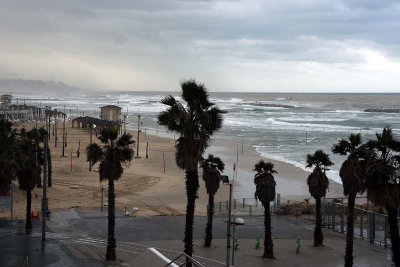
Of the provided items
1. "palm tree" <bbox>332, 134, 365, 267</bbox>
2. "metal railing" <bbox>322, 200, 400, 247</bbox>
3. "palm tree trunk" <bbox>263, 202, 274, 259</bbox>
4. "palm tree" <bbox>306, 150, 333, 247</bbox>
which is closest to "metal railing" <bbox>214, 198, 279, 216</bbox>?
"metal railing" <bbox>322, 200, 400, 247</bbox>

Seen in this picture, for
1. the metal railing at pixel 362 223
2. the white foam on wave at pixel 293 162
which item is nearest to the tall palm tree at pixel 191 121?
the metal railing at pixel 362 223

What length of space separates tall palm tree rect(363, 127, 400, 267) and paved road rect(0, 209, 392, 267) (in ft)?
23.2

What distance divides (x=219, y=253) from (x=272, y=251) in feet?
9.36

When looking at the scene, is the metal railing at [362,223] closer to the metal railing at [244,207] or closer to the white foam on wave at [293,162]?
the metal railing at [244,207]

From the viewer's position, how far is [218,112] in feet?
69.7

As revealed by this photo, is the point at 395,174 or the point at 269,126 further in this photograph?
the point at 269,126

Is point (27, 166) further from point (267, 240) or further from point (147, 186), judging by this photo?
point (147, 186)

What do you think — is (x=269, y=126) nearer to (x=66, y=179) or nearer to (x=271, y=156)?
(x=271, y=156)

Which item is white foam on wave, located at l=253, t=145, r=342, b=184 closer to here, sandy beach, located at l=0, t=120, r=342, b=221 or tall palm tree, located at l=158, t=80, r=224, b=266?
sandy beach, located at l=0, t=120, r=342, b=221

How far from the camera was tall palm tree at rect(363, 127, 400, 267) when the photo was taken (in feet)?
65.1

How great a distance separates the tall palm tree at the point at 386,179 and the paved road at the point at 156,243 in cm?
708

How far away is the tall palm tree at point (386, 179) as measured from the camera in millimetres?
19844

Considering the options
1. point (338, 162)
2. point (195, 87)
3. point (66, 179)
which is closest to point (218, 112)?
point (195, 87)

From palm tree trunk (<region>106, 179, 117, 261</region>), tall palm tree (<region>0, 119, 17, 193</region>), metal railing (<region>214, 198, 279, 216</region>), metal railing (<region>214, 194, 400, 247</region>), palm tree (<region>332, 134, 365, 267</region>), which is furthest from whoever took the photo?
metal railing (<region>214, 198, 279, 216</region>)
